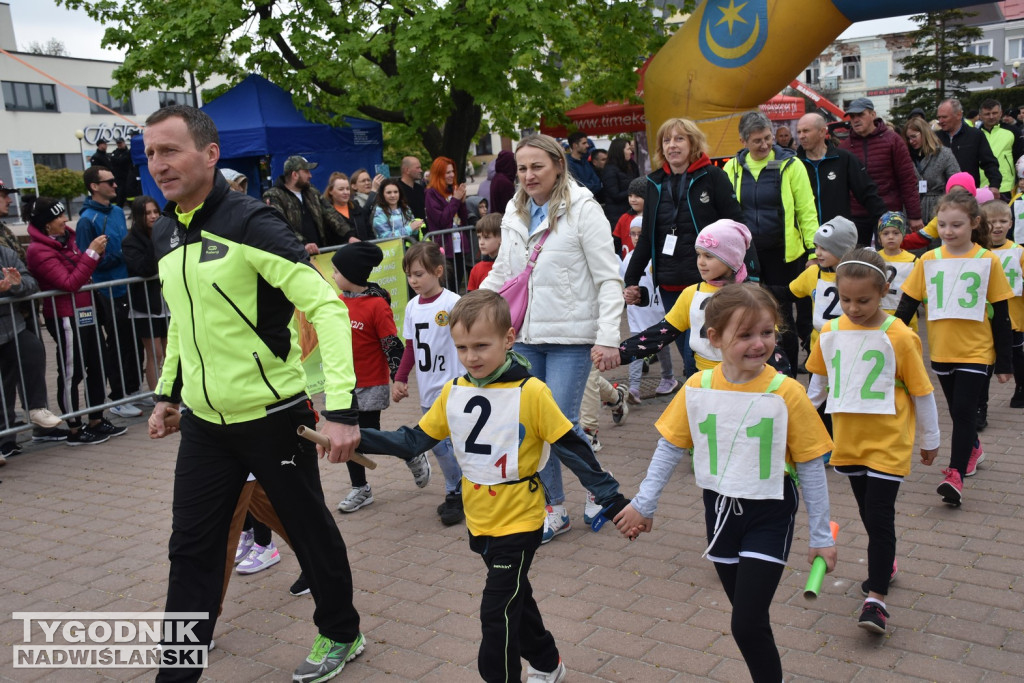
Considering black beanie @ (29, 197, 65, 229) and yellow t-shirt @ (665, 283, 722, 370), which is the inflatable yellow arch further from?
yellow t-shirt @ (665, 283, 722, 370)

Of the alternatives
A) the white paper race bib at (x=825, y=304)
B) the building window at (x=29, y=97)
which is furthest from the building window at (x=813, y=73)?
the white paper race bib at (x=825, y=304)

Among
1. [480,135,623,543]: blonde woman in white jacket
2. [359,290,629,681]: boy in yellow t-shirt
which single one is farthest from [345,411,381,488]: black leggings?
[359,290,629,681]: boy in yellow t-shirt

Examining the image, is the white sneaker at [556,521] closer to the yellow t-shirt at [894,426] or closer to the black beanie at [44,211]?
the yellow t-shirt at [894,426]

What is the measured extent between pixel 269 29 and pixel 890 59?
72.9 m

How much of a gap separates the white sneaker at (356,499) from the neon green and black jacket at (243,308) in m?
2.50

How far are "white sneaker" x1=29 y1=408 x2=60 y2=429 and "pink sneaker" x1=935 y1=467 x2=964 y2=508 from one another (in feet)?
22.2

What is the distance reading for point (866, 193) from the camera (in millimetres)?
7977

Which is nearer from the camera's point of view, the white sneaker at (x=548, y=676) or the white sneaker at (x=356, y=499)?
the white sneaker at (x=548, y=676)

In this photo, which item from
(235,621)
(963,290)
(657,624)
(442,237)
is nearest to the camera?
(657,624)

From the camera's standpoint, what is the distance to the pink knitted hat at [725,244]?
5.04 m

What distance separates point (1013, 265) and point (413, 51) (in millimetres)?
10931

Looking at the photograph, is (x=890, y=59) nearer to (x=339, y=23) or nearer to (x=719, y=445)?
(x=339, y=23)

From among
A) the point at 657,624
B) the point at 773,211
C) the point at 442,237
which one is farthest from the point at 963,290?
the point at 442,237

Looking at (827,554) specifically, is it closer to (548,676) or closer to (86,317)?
(548,676)
